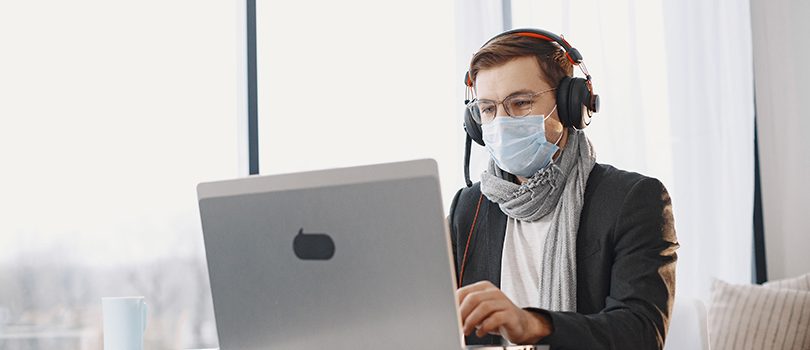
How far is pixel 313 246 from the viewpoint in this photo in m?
1.00

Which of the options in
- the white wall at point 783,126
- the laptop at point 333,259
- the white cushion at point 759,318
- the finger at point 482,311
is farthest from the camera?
the white wall at point 783,126

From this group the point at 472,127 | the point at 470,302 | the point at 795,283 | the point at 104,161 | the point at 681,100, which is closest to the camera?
the point at 470,302

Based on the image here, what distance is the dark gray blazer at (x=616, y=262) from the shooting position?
1334 millimetres

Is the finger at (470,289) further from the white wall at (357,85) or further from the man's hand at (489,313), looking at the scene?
the white wall at (357,85)

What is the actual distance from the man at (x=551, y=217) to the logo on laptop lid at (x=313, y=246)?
1.72 ft

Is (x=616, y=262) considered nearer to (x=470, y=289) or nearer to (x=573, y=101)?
(x=573, y=101)

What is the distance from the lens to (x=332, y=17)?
131 inches

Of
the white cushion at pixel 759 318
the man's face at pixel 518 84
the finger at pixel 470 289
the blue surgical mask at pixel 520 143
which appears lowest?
the white cushion at pixel 759 318

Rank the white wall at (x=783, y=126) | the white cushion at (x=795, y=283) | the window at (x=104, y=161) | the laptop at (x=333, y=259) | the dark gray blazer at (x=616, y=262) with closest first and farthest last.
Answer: the laptop at (x=333, y=259), the dark gray blazer at (x=616, y=262), the window at (x=104, y=161), the white cushion at (x=795, y=283), the white wall at (x=783, y=126)

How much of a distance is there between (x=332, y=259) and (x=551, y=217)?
714 millimetres

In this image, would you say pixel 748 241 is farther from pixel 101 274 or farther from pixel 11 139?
pixel 11 139

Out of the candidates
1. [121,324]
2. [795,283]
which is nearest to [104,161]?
[121,324]

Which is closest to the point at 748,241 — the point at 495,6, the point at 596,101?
the point at 495,6

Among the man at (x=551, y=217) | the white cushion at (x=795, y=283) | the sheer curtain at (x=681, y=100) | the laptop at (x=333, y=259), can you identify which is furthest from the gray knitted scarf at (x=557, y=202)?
the white cushion at (x=795, y=283)
